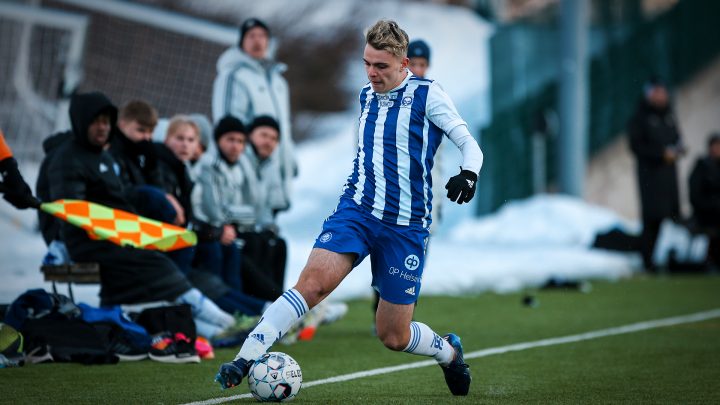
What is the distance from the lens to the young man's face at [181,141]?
31.7 ft

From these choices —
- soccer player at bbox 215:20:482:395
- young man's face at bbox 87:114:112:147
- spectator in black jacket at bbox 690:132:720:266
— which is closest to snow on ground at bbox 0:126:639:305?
spectator in black jacket at bbox 690:132:720:266

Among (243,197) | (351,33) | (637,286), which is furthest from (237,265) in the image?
(351,33)

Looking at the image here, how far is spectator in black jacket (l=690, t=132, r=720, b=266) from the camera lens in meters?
17.5

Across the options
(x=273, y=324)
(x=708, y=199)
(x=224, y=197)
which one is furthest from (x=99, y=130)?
(x=708, y=199)

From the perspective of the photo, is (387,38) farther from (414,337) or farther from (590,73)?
(590,73)

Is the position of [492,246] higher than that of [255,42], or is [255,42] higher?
[255,42]

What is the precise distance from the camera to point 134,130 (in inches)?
359

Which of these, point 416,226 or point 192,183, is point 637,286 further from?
point 416,226

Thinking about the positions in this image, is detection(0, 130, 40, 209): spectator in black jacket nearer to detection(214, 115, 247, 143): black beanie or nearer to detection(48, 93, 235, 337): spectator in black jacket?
detection(48, 93, 235, 337): spectator in black jacket

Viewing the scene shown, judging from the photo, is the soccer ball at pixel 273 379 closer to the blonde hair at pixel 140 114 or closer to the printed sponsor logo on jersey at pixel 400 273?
the printed sponsor logo on jersey at pixel 400 273

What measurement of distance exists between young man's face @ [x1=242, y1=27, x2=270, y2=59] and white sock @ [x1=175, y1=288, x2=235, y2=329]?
8.76 feet

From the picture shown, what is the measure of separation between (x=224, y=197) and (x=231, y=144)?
0.44m

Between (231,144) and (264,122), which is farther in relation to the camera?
(264,122)

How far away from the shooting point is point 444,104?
644 centimetres
